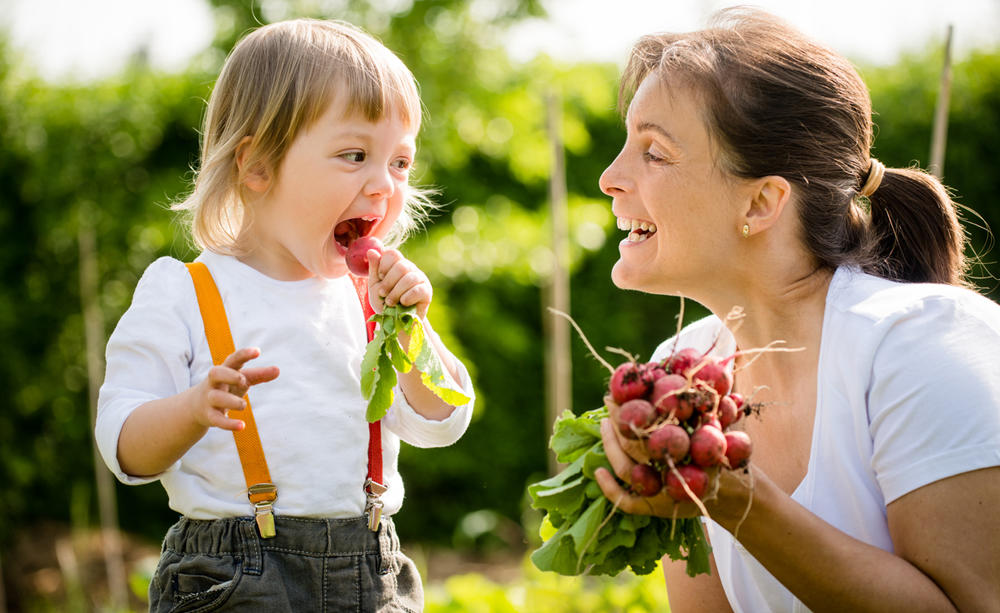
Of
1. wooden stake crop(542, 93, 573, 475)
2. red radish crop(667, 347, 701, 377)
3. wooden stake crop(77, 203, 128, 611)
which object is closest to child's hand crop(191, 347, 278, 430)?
red radish crop(667, 347, 701, 377)

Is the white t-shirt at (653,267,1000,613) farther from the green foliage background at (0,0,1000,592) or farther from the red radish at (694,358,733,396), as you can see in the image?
the green foliage background at (0,0,1000,592)

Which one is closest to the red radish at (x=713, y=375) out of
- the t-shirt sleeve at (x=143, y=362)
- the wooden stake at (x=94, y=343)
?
the t-shirt sleeve at (x=143, y=362)

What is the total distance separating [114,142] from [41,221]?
0.64m

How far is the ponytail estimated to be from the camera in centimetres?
229

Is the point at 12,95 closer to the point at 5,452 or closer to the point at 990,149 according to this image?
the point at 5,452

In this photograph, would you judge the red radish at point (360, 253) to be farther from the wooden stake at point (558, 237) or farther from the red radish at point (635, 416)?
the wooden stake at point (558, 237)

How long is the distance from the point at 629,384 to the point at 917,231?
1138 millimetres

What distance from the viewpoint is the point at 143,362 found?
191cm

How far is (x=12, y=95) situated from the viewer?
523 centimetres

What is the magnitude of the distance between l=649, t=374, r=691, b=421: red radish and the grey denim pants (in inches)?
30.5

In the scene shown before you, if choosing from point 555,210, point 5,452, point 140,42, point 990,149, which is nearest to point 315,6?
point 555,210

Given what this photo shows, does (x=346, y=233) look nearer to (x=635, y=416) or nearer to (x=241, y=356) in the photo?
(x=241, y=356)

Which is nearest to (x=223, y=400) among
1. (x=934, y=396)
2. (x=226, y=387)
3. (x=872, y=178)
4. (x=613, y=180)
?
(x=226, y=387)

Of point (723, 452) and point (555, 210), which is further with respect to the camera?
point (555, 210)
